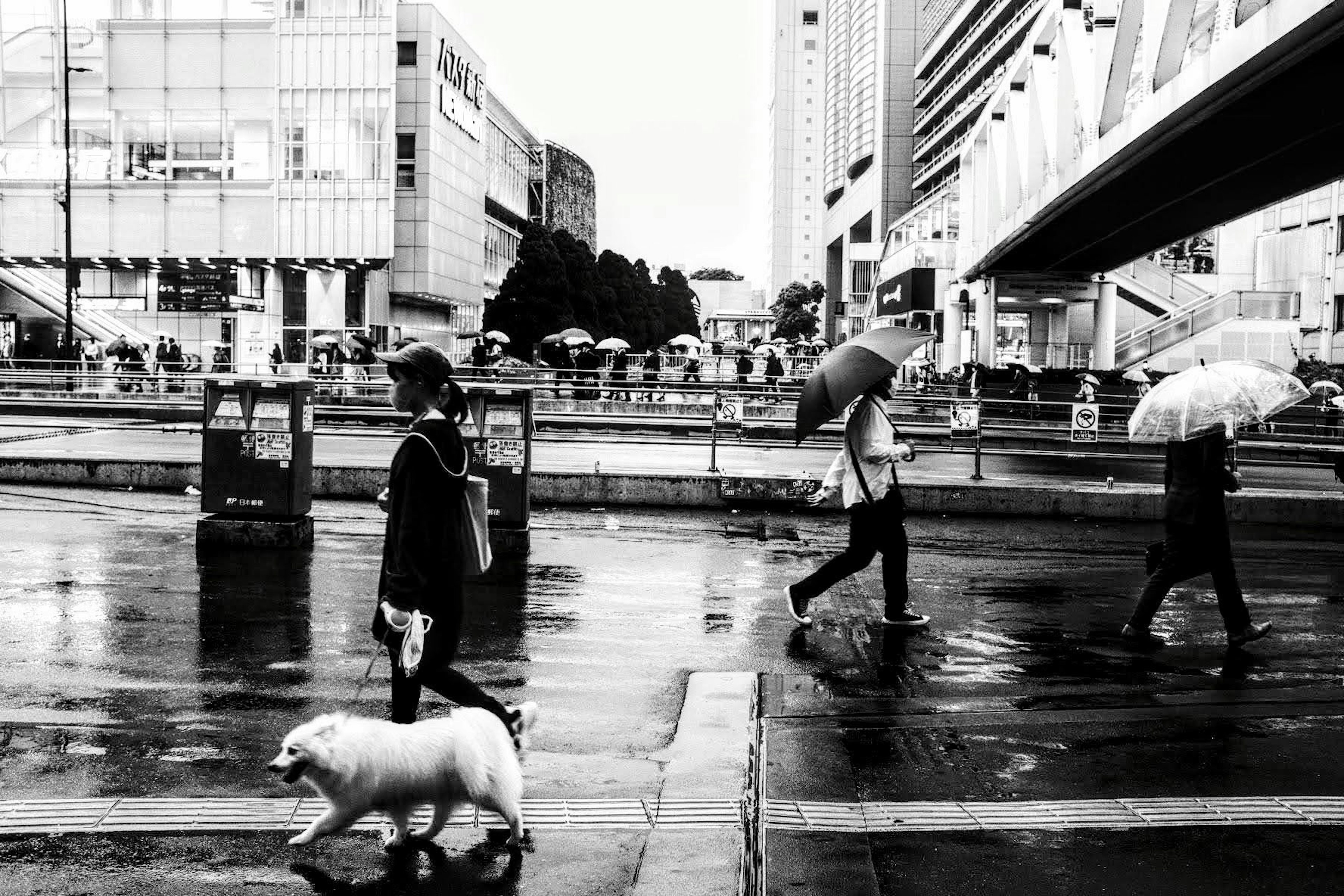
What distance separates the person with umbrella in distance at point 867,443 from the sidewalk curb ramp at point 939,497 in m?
6.89

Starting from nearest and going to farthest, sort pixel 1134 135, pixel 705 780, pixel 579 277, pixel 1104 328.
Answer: pixel 705 780, pixel 1134 135, pixel 1104 328, pixel 579 277

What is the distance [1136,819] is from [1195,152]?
3061 cm

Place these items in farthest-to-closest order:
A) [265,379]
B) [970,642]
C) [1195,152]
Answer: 1. [1195,152]
2. [265,379]
3. [970,642]

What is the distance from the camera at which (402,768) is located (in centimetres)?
448

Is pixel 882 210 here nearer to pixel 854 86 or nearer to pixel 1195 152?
pixel 854 86

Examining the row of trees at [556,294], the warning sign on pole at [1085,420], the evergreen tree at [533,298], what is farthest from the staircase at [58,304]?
the warning sign on pole at [1085,420]

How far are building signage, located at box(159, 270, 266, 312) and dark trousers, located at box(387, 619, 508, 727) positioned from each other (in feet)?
190

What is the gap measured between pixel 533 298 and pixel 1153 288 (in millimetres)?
33813

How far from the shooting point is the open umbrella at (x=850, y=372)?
27.9ft

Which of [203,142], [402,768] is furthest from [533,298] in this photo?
[402,768]

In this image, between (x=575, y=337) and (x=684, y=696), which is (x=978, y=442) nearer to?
(x=684, y=696)

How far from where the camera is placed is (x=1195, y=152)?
32469mm

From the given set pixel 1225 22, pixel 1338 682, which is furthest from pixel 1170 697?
pixel 1225 22

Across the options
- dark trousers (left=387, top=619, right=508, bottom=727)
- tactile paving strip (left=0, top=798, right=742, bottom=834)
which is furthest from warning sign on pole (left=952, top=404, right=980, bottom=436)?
dark trousers (left=387, top=619, right=508, bottom=727)
